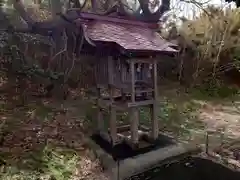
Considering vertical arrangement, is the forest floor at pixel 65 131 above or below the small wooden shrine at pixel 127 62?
below

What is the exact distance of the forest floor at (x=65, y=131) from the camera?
5.16 metres

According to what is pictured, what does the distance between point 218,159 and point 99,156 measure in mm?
3283

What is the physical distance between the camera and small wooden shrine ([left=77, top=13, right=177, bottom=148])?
5.81m

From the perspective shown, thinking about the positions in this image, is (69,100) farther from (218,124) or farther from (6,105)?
(218,124)

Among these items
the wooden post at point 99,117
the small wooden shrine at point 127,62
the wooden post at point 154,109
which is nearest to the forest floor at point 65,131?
the wooden post at point 99,117

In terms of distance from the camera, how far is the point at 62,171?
514 cm

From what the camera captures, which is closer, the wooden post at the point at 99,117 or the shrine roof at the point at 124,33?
the shrine roof at the point at 124,33

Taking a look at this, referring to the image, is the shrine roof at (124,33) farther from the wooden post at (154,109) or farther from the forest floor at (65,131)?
the forest floor at (65,131)

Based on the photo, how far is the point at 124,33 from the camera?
6258 millimetres

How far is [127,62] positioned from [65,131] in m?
2.91

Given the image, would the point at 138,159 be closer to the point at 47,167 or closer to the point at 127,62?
the point at 47,167

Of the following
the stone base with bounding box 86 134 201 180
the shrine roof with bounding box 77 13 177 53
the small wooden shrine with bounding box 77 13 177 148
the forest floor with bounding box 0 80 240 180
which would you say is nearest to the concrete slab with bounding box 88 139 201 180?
the stone base with bounding box 86 134 201 180

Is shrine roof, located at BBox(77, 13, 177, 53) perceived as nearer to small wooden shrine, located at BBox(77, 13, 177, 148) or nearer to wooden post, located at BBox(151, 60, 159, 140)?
small wooden shrine, located at BBox(77, 13, 177, 148)

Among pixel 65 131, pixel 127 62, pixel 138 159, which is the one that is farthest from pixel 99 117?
pixel 127 62
